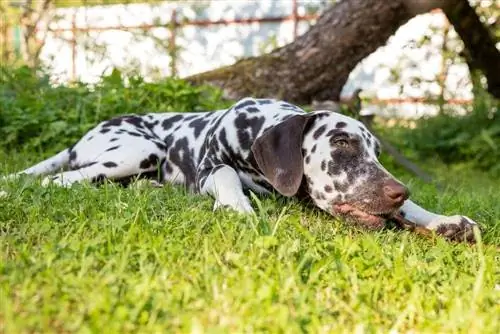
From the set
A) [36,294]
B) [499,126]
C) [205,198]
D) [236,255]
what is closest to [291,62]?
[499,126]

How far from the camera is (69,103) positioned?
7.25 meters

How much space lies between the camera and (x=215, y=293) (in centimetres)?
252

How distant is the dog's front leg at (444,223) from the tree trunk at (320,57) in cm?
403

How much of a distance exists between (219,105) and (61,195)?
3.49 meters

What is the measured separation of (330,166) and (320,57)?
4339mm

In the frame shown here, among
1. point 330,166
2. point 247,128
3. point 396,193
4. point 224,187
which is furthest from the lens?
point 247,128

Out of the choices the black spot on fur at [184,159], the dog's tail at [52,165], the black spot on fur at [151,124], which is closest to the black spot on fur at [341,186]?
the black spot on fur at [184,159]

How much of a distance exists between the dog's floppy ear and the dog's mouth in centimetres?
29

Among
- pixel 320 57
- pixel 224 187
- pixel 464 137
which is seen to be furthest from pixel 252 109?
pixel 464 137

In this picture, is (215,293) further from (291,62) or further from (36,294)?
(291,62)

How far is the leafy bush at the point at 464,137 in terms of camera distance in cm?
930

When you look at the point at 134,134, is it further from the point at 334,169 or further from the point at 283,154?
the point at 334,169

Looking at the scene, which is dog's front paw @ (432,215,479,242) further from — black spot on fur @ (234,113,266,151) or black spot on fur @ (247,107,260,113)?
black spot on fur @ (247,107,260,113)

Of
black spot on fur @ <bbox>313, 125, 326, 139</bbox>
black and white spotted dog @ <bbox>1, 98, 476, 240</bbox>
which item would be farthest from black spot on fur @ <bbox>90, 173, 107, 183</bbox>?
black spot on fur @ <bbox>313, 125, 326, 139</bbox>
